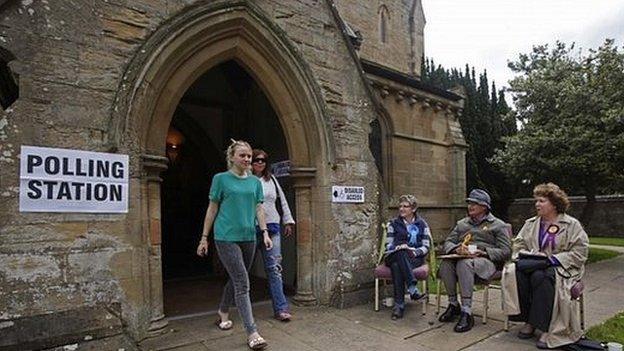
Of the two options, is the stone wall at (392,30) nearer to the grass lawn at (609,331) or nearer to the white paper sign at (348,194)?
the white paper sign at (348,194)

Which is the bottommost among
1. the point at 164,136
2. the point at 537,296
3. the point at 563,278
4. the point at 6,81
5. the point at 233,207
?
the point at 537,296

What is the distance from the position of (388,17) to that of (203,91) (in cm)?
1167

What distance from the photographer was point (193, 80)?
455 cm

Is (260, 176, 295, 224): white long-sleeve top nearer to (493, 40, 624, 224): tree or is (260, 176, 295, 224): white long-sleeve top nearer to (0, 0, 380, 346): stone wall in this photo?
(0, 0, 380, 346): stone wall

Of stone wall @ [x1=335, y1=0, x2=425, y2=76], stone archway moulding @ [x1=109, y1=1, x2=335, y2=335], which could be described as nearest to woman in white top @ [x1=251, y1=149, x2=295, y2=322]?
stone archway moulding @ [x1=109, y1=1, x2=335, y2=335]

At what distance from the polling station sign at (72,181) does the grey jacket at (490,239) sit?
3552 millimetres

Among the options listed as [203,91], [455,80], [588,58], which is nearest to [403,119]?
[588,58]

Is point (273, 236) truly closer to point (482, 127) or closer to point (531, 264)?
point (531, 264)

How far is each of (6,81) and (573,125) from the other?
11.2 meters

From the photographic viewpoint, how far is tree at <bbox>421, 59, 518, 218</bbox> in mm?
19469

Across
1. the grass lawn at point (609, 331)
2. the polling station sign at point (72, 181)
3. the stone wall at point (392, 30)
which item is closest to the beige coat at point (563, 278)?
the grass lawn at point (609, 331)

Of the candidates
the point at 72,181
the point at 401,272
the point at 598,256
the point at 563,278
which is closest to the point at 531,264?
the point at 563,278

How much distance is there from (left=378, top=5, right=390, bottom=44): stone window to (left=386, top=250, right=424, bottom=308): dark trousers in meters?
13.7

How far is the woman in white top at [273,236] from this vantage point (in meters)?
4.64
